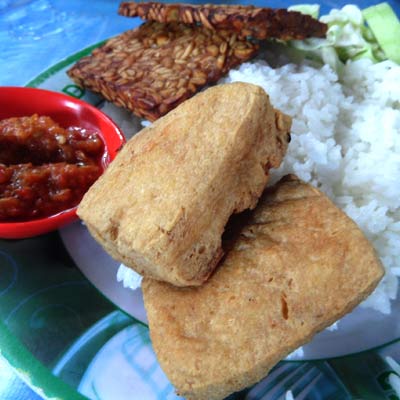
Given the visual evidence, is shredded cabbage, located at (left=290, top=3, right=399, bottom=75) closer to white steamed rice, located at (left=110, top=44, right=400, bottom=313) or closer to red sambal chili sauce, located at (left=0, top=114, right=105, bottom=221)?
white steamed rice, located at (left=110, top=44, right=400, bottom=313)

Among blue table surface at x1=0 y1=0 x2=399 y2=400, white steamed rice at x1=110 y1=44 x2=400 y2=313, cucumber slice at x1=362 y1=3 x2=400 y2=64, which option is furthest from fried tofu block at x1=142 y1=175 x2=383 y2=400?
blue table surface at x1=0 y1=0 x2=399 y2=400

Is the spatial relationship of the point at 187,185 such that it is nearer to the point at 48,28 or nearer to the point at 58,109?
the point at 58,109

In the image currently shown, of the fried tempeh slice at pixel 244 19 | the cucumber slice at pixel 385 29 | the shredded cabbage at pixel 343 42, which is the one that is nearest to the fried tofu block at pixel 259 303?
the fried tempeh slice at pixel 244 19

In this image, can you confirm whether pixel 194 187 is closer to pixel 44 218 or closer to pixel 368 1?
pixel 44 218

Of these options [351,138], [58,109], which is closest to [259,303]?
[351,138]

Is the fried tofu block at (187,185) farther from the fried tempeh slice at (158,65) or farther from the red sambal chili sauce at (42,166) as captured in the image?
the fried tempeh slice at (158,65)
